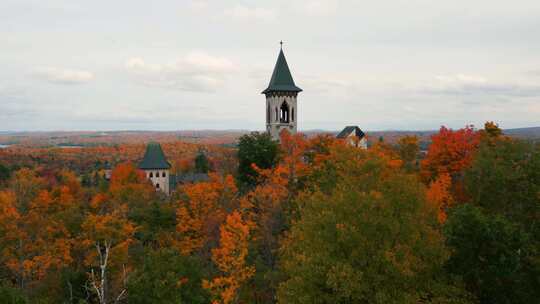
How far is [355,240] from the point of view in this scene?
1666cm

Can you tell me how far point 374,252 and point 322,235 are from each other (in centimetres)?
209

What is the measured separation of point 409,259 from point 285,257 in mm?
8836

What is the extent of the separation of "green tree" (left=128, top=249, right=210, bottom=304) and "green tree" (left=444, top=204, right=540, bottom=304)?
41.8ft

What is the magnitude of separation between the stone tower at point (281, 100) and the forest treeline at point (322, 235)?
8579 mm

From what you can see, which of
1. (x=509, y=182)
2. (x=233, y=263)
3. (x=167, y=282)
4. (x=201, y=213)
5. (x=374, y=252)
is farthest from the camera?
(x=201, y=213)

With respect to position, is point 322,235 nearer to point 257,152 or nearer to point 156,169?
point 257,152

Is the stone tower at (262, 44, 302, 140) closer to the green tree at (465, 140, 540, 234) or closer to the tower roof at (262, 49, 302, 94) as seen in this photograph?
the tower roof at (262, 49, 302, 94)

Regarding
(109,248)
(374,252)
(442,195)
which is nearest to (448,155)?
(442,195)

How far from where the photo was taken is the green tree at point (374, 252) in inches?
614

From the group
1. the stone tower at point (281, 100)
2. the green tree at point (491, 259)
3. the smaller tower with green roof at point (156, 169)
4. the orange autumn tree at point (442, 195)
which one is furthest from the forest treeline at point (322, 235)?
the smaller tower with green roof at point (156, 169)

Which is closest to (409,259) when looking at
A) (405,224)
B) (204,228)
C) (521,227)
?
(405,224)

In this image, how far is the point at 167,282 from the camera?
21.5m

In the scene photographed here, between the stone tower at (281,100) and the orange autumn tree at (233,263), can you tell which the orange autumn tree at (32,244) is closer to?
the orange autumn tree at (233,263)

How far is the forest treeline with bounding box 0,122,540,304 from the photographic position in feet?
52.6
